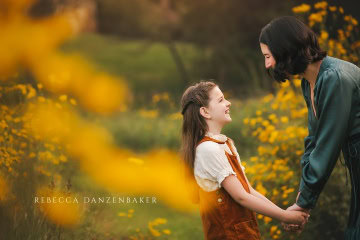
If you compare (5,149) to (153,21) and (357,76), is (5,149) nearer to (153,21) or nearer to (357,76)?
(357,76)

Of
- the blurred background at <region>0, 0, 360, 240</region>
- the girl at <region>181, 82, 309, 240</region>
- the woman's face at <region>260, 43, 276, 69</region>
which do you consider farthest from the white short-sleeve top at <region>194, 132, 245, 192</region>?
the blurred background at <region>0, 0, 360, 240</region>

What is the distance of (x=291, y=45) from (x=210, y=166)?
2.24ft

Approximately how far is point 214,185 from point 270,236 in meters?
1.51

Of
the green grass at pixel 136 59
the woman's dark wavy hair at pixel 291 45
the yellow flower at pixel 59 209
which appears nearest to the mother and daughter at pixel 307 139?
the woman's dark wavy hair at pixel 291 45

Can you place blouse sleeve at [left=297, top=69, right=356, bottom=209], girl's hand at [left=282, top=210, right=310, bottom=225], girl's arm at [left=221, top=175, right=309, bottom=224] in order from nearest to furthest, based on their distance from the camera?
blouse sleeve at [left=297, top=69, right=356, bottom=209], girl's arm at [left=221, top=175, right=309, bottom=224], girl's hand at [left=282, top=210, right=310, bottom=225]

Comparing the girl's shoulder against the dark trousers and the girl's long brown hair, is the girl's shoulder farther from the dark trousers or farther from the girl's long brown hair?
the dark trousers

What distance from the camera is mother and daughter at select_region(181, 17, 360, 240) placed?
2135mm

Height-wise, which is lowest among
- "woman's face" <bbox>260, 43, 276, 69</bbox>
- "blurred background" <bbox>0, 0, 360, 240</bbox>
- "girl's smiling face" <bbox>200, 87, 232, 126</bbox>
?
"blurred background" <bbox>0, 0, 360, 240</bbox>

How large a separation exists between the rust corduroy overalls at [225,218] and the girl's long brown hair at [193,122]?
189 mm

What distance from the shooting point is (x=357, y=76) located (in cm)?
218

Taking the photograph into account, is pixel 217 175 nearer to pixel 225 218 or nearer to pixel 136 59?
pixel 225 218

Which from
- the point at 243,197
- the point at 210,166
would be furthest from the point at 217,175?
the point at 243,197

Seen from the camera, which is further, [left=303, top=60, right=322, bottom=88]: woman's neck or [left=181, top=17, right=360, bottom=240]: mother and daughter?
[left=303, top=60, right=322, bottom=88]: woman's neck

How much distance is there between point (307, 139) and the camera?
255 cm
